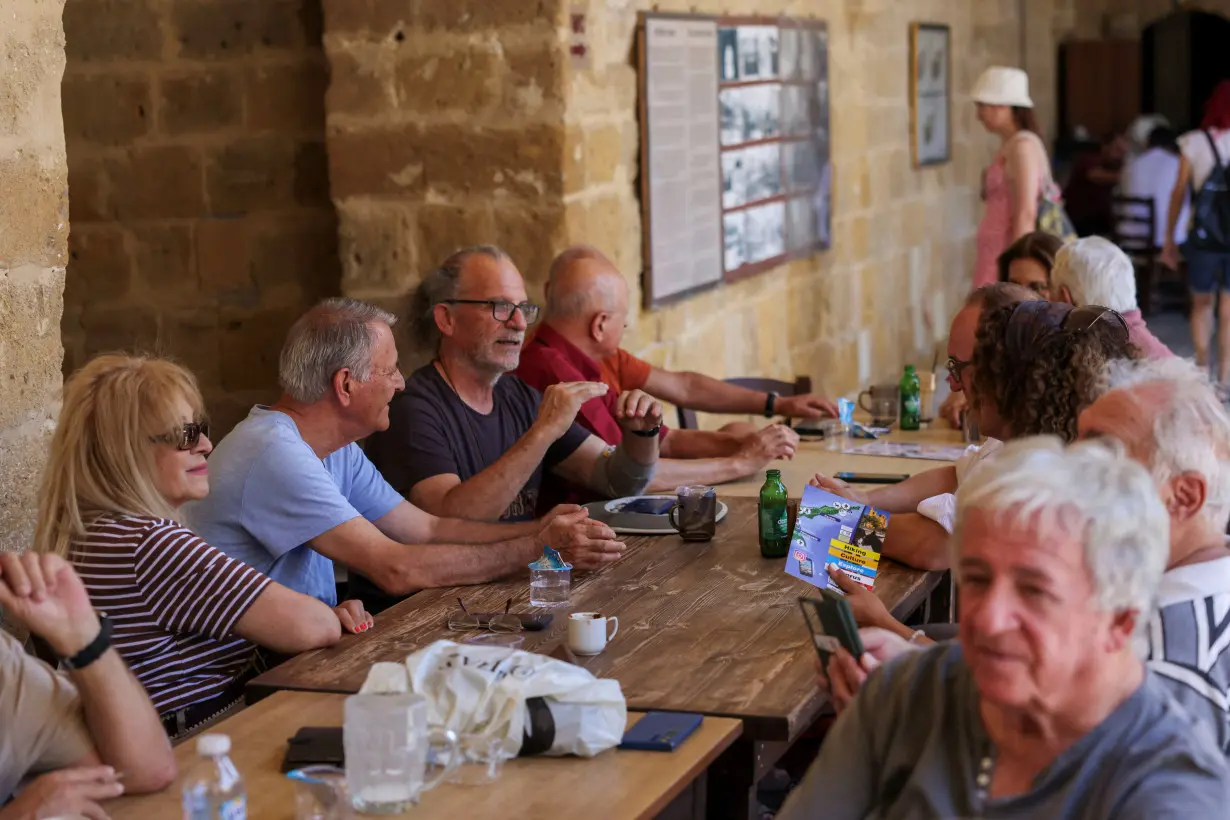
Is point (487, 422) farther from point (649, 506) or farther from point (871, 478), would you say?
point (871, 478)

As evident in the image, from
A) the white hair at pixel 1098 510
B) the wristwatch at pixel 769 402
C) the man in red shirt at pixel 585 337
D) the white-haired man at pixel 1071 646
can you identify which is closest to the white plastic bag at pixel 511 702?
the white-haired man at pixel 1071 646

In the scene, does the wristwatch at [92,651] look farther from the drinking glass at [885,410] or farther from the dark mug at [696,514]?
the drinking glass at [885,410]

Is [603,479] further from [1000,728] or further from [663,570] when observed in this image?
[1000,728]

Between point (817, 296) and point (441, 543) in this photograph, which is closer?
point (441, 543)

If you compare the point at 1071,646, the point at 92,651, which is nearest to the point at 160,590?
the point at 92,651

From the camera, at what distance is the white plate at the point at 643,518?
3.67m

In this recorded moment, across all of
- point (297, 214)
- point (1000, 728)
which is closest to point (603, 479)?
point (297, 214)

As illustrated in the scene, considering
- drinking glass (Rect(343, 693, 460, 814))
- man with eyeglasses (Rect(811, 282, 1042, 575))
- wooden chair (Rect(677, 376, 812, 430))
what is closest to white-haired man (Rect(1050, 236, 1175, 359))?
man with eyeglasses (Rect(811, 282, 1042, 575))

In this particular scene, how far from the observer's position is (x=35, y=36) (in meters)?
3.12

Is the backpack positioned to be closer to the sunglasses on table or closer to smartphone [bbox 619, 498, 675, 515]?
smartphone [bbox 619, 498, 675, 515]

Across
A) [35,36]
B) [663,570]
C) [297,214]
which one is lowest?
[663,570]

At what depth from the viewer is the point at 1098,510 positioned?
5.86ft

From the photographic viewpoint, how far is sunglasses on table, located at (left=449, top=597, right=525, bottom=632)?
9.62 feet

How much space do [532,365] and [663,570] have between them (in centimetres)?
132
